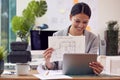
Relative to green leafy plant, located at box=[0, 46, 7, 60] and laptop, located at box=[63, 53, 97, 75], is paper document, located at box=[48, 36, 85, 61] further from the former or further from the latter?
green leafy plant, located at box=[0, 46, 7, 60]

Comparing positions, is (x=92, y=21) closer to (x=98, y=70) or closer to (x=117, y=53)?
(x=117, y=53)

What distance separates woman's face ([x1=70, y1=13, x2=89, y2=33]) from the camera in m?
2.37

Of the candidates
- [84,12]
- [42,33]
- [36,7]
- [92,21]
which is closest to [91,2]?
[92,21]

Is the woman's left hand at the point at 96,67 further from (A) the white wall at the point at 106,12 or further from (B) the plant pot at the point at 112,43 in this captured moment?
(A) the white wall at the point at 106,12

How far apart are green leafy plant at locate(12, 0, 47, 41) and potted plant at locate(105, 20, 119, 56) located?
Answer: 146 cm

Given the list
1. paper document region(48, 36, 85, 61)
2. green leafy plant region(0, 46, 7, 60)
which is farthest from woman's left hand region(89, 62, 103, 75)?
green leafy plant region(0, 46, 7, 60)

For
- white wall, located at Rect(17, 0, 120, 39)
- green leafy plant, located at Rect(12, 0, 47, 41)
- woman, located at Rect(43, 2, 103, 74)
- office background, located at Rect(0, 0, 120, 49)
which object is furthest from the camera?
white wall, located at Rect(17, 0, 120, 39)

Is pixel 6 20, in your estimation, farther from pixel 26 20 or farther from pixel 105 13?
pixel 105 13

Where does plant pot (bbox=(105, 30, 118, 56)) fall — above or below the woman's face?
below

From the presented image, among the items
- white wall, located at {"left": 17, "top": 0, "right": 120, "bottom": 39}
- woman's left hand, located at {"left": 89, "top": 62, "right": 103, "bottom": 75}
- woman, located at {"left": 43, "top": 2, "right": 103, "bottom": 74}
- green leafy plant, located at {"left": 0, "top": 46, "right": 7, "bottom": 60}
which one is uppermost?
white wall, located at {"left": 17, "top": 0, "right": 120, "bottom": 39}

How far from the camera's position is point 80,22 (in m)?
2.39

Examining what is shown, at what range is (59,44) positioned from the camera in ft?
6.52

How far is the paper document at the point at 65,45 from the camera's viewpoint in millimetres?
1987

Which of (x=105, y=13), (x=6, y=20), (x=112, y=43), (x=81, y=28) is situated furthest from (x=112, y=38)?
(x=81, y=28)
